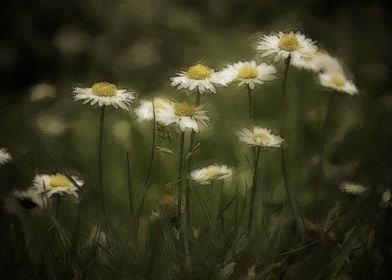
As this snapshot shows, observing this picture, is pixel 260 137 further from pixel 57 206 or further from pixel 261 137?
pixel 57 206

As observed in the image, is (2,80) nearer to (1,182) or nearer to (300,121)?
(1,182)

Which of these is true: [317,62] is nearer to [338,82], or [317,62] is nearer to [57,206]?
[338,82]

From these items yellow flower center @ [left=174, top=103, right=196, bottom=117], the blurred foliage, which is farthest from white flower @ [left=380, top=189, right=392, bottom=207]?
yellow flower center @ [left=174, top=103, right=196, bottom=117]

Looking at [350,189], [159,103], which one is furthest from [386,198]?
[159,103]

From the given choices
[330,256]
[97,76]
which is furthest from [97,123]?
[330,256]

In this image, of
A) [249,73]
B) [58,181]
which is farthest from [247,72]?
[58,181]
